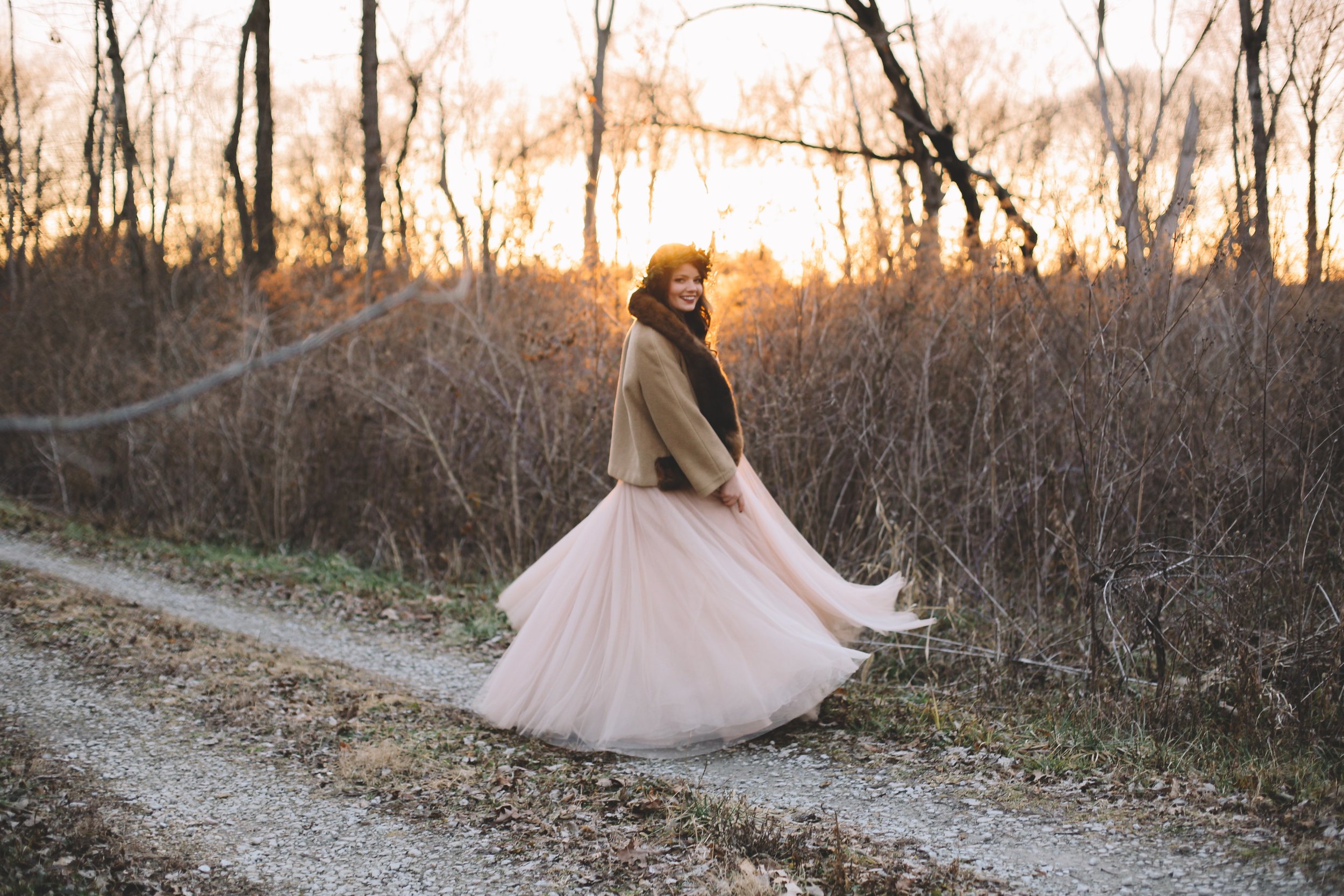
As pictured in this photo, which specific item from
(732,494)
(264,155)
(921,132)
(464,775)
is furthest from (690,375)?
(264,155)

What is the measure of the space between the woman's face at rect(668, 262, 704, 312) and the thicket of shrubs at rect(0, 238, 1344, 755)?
177 cm

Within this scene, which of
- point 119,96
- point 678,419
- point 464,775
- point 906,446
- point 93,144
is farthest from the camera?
point 906,446

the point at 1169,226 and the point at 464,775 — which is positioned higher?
the point at 1169,226

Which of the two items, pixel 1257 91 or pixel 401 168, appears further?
pixel 401 168

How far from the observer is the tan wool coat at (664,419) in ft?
13.9

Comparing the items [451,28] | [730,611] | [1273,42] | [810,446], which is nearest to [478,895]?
[730,611]

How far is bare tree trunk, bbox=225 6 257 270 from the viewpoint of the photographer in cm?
1442

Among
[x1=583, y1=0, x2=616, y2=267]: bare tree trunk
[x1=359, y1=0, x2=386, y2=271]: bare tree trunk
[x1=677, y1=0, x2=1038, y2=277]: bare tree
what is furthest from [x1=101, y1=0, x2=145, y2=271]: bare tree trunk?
[x1=359, y1=0, x2=386, y2=271]: bare tree trunk

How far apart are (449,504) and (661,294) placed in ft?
17.5

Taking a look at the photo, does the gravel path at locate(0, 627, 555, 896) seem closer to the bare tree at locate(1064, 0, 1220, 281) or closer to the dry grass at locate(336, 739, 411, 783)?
the dry grass at locate(336, 739, 411, 783)

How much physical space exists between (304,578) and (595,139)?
11869 mm

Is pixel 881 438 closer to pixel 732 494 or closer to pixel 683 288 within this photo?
pixel 732 494

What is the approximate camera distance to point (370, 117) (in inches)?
503

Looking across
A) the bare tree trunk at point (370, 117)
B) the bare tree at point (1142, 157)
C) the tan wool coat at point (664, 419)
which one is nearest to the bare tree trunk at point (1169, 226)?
the bare tree at point (1142, 157)
